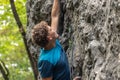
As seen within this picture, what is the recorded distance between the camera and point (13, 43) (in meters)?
→ 16.5

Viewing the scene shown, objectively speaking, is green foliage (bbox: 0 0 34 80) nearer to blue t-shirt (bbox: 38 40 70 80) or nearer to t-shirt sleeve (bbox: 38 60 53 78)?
blue t-shirt (bbox: 38 40 70 80)

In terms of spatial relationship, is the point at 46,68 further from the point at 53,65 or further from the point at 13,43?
the point at 13,43

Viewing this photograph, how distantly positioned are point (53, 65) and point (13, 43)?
11.5 meters

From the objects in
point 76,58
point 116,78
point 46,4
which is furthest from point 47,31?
point 46,4

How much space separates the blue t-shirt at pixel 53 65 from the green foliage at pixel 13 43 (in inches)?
367

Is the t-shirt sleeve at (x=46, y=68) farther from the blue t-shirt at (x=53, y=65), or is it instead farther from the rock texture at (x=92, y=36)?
the rock texture at (x=92, y=36)

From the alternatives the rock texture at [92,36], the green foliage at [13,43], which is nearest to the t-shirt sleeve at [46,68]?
the rock texture at [92,36]

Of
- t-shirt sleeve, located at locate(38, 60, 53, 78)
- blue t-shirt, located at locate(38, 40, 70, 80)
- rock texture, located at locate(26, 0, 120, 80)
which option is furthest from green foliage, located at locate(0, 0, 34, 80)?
t-shirt sleeve, located at locate(38, 60, 53, 78)

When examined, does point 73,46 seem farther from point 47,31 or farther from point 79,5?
point 47,31

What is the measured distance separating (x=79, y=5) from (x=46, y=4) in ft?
6.06

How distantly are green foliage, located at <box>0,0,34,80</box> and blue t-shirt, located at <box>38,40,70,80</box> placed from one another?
9.33 m

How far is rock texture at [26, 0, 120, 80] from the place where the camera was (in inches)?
173

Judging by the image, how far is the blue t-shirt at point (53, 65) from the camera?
5250 mm

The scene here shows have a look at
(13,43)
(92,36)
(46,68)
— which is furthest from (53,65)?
(13,43)
